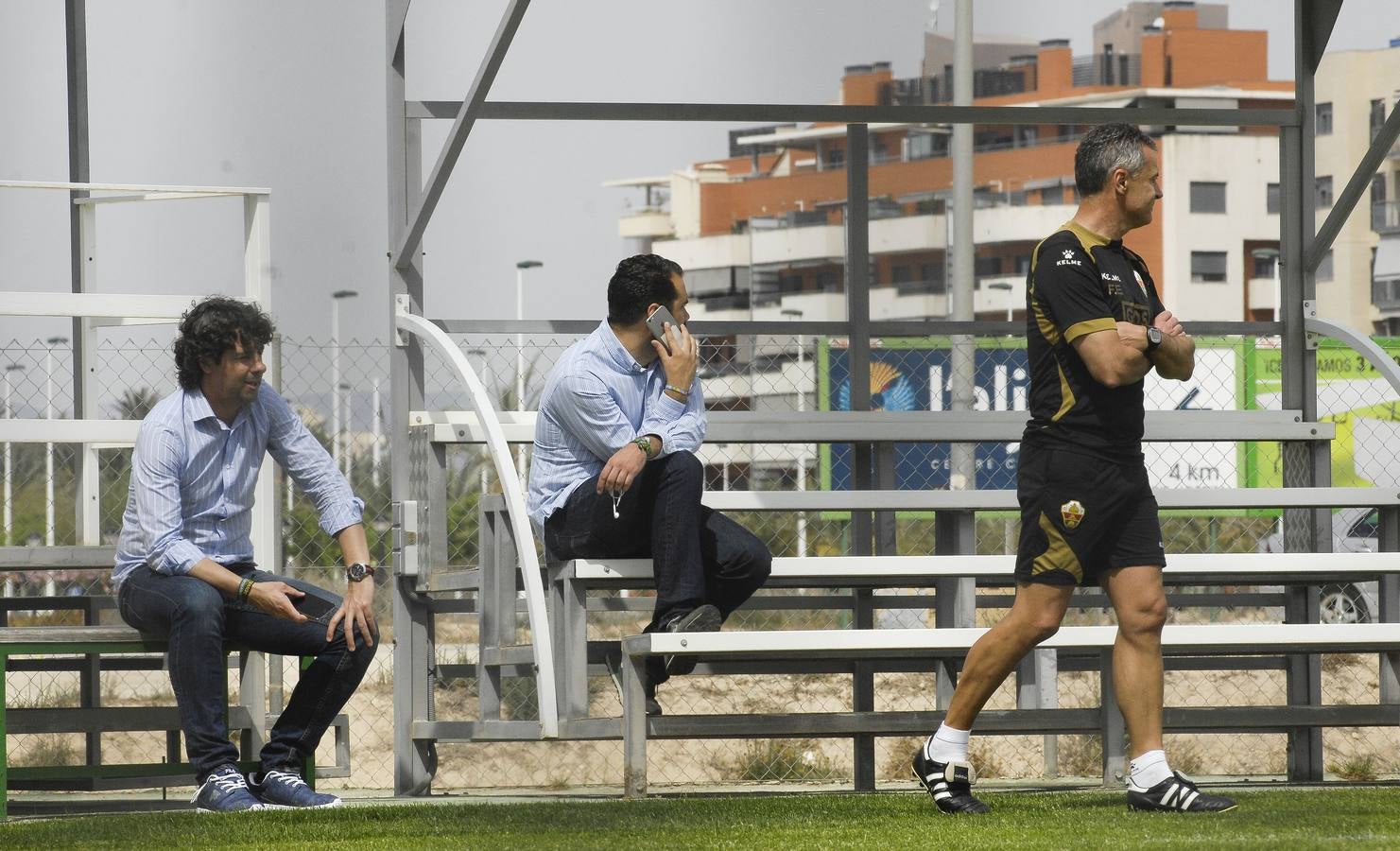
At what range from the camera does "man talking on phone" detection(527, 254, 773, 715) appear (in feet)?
17.0

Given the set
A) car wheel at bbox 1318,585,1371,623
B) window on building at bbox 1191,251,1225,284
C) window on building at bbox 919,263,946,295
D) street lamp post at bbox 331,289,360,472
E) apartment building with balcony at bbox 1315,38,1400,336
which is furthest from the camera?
window on building at bbox 919,263,946,295

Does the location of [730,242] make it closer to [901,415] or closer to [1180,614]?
[1180,614]

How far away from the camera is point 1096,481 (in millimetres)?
4418

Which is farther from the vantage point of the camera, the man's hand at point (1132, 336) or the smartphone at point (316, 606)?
the smartphone at point (316, 606)

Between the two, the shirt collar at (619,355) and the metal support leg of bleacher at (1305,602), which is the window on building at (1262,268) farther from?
the shirt collar at (619,355)

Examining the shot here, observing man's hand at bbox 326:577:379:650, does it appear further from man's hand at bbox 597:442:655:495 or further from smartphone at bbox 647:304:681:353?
smartphone at bbox 647:304:681:353

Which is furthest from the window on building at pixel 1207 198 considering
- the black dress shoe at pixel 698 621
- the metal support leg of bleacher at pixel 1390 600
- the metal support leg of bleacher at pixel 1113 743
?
the black dress shoe at pixel 698 621

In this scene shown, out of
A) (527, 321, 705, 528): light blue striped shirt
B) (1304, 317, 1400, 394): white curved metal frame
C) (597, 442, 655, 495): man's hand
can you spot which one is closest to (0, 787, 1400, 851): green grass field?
(597, 442, 655, 495): man's hand

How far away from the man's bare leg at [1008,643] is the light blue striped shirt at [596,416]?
118cm

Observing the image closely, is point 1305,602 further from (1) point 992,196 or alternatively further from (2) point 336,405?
(1) point 992,196

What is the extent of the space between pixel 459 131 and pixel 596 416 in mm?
1099

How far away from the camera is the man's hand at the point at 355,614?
520cm

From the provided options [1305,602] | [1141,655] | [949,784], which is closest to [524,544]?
[949,784]

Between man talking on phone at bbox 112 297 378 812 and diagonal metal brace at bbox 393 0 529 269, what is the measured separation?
0.85m
